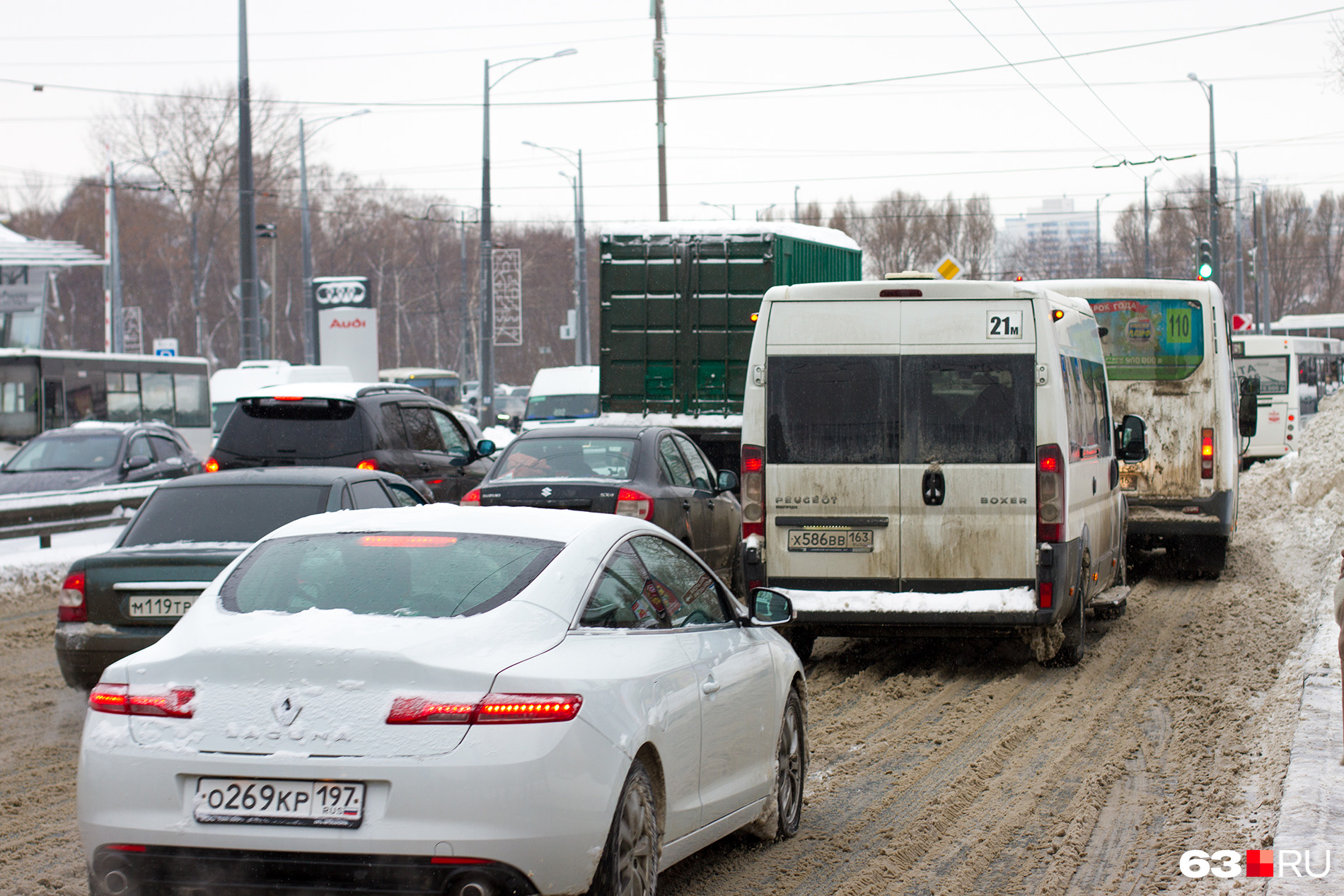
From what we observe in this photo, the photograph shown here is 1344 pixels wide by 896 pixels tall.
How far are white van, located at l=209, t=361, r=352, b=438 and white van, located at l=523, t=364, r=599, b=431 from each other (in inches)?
187

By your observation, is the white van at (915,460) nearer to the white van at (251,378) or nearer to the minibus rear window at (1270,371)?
the white van at (251,378)

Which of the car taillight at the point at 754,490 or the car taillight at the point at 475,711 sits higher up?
the car taillight at the point at 754,490

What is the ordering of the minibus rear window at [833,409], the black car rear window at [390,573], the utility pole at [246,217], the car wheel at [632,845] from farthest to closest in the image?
the utility pole at [246,217] < the minibus rear window at [833,409] < the black car rear window at [390,573] < the car wheel at [632,845]

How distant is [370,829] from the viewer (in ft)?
13.3

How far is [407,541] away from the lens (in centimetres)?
499

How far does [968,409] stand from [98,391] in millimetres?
25760

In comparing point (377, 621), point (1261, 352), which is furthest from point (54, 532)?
point (1261, 352)

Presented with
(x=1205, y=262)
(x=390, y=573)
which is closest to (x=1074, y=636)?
(x=390, y=573)

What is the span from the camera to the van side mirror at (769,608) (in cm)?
582

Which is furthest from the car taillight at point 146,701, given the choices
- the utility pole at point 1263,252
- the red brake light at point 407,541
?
the utility pole at point 1263,252

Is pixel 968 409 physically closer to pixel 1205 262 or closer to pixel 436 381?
pixel 1205 262

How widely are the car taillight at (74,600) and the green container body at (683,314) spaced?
37.3 feet

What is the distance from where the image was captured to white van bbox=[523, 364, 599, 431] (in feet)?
97.1

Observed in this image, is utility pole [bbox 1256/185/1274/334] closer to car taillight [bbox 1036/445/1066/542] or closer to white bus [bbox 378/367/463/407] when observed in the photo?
white bus [bbox 378/367/463/407]
